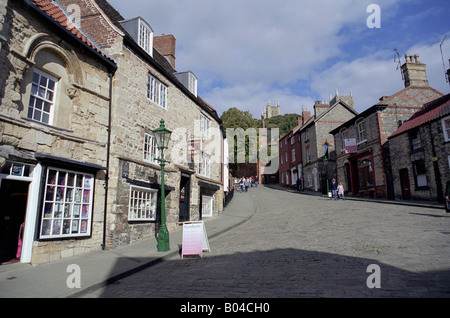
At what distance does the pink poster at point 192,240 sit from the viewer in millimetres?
8164

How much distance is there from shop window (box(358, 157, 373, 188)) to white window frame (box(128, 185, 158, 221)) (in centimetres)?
1945

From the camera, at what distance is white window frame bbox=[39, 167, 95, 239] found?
25.9ft

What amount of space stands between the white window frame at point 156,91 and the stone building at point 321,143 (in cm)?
2160

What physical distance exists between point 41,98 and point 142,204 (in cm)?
526

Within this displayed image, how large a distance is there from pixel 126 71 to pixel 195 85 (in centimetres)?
730

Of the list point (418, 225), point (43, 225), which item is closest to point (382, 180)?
point (418, 225)

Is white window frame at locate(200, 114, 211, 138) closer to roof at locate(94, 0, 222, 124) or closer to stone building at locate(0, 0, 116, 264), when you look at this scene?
roof at locate(94, 0, 222, 124)

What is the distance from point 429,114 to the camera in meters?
19.0

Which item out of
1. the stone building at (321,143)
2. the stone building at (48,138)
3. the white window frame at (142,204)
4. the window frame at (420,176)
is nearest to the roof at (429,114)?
the window frame at (420,176)

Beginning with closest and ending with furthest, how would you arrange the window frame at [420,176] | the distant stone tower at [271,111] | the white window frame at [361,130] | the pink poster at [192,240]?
the pink poster at [192,240] < the window frame at [420,176] < the white window frame at [361,130] < the distant stone tower at [271,111]

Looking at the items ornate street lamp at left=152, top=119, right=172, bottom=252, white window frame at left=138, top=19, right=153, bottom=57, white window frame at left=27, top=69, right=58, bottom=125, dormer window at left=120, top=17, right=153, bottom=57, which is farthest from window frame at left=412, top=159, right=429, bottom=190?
white window frame at left=27, top=69, right=58, bottom=125

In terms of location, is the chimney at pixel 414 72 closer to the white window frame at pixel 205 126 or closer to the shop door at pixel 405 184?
the shop door at pixel 405 184

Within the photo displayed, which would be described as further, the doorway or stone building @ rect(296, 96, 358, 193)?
stone building @ rect(296, 96, 358, 193)
